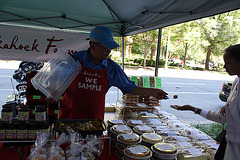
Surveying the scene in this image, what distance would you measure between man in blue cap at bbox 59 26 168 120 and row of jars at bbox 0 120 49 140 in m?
0.59

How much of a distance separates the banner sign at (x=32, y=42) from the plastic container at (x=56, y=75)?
2.54 metres

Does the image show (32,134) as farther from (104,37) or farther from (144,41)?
(144,41)

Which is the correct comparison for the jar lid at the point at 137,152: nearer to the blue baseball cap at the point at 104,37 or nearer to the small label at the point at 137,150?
the small label at the point at 137,150

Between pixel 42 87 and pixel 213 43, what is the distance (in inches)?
887

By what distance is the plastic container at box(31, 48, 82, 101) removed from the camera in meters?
1.64

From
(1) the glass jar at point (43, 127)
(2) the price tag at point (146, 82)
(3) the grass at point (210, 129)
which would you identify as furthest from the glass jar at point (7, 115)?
(3) the grass at point (210, 129)

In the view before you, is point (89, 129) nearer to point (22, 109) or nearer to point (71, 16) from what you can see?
point (22, 109)

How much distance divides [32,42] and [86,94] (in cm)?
261

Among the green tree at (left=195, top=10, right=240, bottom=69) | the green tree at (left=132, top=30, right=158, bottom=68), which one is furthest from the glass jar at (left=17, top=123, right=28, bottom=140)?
the green tree at (left=195, top=10, right=240, bottom=69)

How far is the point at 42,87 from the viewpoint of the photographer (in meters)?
1.59

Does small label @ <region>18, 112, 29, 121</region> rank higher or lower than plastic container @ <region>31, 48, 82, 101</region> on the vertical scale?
lower

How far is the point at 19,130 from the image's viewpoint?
4.85 feet

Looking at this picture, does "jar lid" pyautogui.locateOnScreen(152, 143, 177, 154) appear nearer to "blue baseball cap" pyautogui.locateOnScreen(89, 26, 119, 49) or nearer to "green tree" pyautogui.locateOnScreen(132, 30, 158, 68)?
"blue baseball cap" pyautogui.locateOnScreen(89, 26, 119, 49)

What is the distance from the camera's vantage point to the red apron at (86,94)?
209 cm
